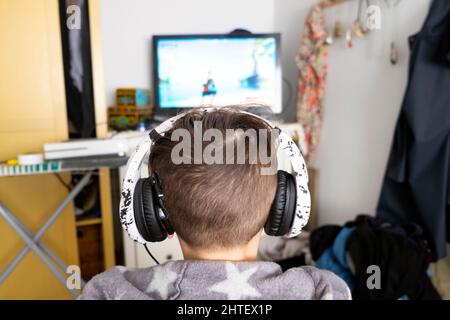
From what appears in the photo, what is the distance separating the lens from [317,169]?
84.0 inches

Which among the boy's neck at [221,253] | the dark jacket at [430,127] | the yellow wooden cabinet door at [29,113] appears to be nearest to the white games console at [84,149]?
the yellow wooden cabinet door at [29,113]

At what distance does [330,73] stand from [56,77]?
131cm

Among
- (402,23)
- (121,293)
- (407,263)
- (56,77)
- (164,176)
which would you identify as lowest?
(407,263)

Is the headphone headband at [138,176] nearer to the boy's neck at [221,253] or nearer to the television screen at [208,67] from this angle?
the boy's neck at [221,253]

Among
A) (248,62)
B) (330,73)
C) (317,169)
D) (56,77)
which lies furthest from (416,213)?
(56,77)

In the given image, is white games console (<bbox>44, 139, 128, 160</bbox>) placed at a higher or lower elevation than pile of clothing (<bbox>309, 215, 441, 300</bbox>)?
higher

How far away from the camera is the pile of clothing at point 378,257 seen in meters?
1.28

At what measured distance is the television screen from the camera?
178cm

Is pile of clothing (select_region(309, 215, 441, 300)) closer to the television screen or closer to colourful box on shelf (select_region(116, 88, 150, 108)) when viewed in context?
the television screen

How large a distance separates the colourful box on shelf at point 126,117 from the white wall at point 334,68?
180 millimetres

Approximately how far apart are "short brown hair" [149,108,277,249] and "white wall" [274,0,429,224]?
1.28 metres

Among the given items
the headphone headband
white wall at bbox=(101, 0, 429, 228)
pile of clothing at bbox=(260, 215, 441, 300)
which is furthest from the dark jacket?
the headphone headband

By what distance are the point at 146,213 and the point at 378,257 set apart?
3.38 ft

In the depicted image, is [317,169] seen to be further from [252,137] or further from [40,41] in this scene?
[252,137]
